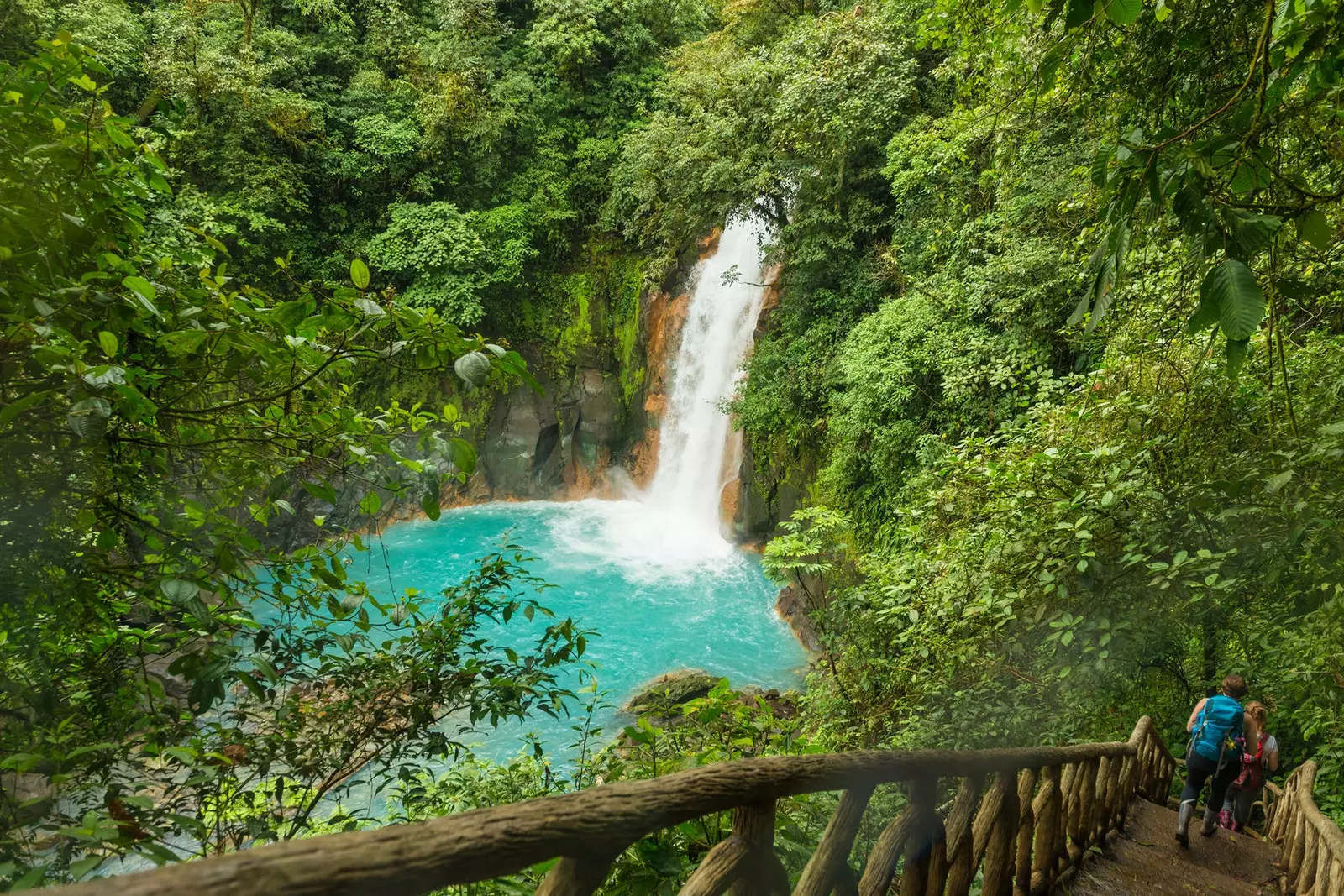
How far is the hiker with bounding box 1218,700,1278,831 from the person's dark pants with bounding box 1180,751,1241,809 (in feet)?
0.73

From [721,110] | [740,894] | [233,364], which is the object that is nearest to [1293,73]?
[740,894]

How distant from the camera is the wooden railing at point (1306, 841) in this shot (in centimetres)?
327

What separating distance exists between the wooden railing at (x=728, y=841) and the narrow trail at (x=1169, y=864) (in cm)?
56

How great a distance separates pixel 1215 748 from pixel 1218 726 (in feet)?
0.45

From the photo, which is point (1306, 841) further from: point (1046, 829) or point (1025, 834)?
point (1025, 834)

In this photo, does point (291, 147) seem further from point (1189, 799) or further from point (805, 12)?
point (1189, 799)

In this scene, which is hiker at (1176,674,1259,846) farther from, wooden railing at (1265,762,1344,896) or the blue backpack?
wooden railing at (1265,762,1344,896)

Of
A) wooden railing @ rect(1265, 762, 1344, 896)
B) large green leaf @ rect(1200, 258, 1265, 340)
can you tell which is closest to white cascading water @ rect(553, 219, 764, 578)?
wooden railing @ rect(1265, 762, 1344, 896)

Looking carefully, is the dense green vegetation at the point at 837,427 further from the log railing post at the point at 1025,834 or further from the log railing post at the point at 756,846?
the log railing post at the point at 1025,834

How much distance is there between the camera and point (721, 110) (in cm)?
1184

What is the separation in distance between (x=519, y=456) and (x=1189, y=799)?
15.4 metres

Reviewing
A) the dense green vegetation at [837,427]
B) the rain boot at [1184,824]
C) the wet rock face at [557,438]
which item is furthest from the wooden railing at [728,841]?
the wet rock face at [557,438]

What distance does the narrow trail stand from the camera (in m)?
3.27

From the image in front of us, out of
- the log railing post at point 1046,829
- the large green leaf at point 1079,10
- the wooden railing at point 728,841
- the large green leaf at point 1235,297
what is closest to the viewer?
the wooden railing at point 728,841
